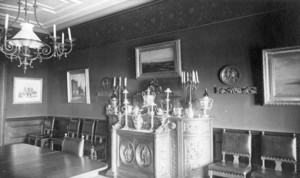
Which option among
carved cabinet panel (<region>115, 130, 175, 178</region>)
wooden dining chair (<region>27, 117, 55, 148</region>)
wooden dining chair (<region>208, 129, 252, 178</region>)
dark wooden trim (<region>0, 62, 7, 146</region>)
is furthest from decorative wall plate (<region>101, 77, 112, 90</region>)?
wooden dining chair (<region>208, 129, 252, 178</region>)

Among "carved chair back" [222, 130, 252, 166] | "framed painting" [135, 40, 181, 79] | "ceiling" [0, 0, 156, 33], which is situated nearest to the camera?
"carved chair back" [222, 130, 252, 166]

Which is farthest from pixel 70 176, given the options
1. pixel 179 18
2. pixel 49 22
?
pixel 49 22

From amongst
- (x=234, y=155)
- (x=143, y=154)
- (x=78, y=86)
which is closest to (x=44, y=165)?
(x=143, y=154)

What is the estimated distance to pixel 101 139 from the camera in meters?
5.68

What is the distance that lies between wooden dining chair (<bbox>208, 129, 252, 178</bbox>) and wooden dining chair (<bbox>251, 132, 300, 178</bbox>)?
190 mm

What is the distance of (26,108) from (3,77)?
1007 millimetres

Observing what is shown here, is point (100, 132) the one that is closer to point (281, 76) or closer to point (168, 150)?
point (168, 150)

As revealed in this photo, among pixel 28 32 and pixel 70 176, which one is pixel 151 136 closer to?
pixel 70 176

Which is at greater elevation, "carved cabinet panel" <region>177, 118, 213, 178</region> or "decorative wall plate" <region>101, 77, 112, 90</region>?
"decorative wall plate" <region>101, 77, 112, 90</region>

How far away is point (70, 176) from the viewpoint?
7.94ft

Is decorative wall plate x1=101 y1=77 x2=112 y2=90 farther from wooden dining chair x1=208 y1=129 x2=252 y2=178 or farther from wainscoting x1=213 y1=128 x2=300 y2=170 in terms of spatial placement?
wooden dining chair x1=208 y1=129 x2=252 y2=178

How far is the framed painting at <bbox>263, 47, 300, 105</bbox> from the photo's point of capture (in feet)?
11.3

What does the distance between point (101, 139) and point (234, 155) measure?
298 cm

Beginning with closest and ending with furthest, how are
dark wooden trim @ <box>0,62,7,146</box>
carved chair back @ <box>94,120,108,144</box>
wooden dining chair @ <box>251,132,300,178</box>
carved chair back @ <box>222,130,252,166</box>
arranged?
1. wooden dining chair @ <box>251,132,300,178</box>
2. carved chair back @ <box>222,130,252,166</box>
3. carved chair back @ <box>94,120,108,144</box>
4. dark wooden trim @ <box>0,62,7,146</box>
